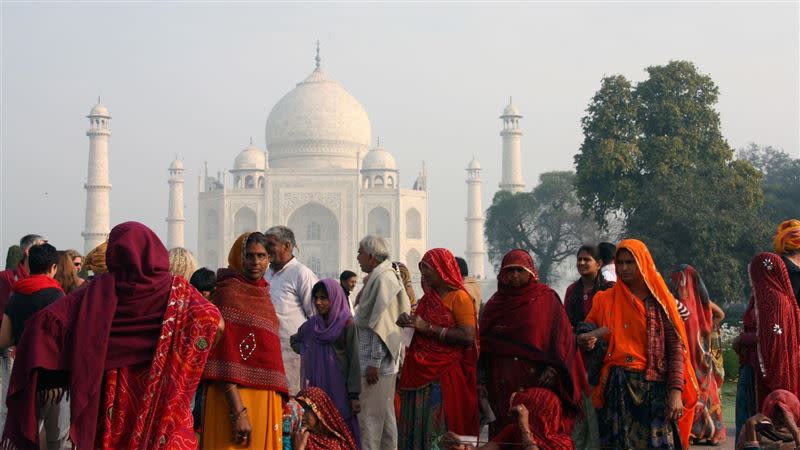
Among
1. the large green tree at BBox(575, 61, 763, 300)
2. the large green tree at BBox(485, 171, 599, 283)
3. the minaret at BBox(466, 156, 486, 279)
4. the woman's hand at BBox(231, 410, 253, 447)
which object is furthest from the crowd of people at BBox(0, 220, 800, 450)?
the minaret at BBox(466, 156, 486, 279)

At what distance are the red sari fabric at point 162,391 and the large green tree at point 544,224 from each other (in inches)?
1520

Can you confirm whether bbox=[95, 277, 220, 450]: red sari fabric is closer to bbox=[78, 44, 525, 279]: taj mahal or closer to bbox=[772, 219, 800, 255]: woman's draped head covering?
bbox=[772, 219, 800, 255]: woman's draped head covering

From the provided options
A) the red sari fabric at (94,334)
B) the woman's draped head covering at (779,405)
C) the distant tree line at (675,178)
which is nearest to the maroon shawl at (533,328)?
the woman's draped head covering at (779,405)

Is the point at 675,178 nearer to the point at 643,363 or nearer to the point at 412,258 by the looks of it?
the point at 643,363

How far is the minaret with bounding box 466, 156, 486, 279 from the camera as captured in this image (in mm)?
54688

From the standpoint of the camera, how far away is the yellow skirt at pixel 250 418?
4016 mm

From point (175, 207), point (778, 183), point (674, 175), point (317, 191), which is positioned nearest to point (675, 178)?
point (674, 175)

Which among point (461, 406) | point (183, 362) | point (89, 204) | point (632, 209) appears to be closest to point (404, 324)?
point (461, 406)

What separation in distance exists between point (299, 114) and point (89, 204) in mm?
9093

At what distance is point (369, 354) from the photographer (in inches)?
227

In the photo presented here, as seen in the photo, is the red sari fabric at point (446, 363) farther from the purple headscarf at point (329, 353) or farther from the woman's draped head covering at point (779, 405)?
the woman's draped head covering at point (779, 405)

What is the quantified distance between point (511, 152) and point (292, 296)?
47.8 metres

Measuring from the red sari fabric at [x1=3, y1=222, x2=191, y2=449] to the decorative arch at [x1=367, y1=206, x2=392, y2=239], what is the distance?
46.1 m

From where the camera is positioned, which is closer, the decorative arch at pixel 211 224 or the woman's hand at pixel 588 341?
the woman's hand at pixel 588 341
